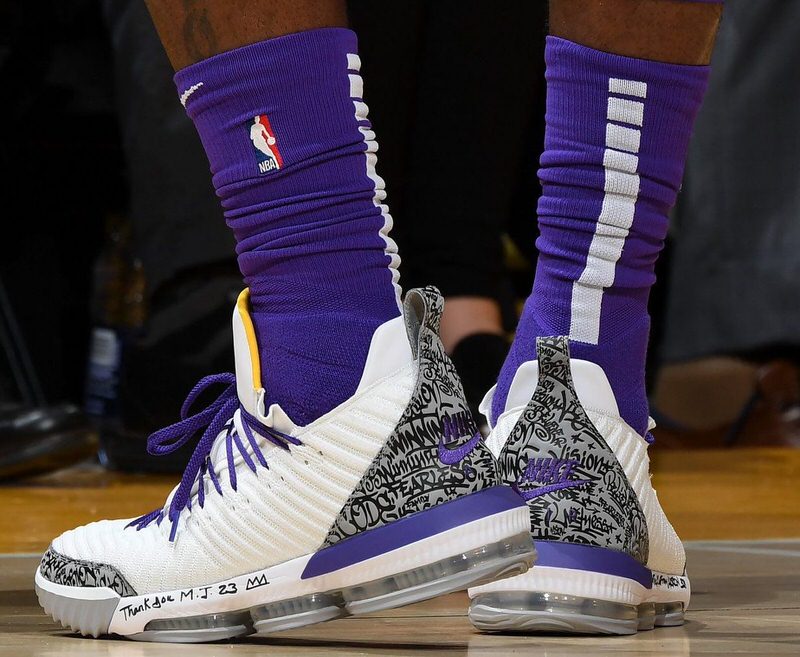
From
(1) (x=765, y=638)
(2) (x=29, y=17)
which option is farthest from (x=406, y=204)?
(1) (x=765, y=638)

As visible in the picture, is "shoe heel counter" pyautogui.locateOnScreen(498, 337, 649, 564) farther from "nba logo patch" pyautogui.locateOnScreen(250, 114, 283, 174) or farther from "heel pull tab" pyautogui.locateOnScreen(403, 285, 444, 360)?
"nba logo patch" pyautogui.locateOnScreen(250, 114, 283, 174)

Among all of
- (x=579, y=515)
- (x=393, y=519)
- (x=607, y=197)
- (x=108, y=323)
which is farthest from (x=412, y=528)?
(x=108, y=323)

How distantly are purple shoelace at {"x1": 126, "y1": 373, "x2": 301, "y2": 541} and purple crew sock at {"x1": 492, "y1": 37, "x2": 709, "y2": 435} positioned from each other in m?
0.16

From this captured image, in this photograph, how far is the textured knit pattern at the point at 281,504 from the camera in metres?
0.60

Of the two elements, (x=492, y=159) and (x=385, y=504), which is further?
(x=492, y=159)

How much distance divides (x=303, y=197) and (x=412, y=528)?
0.18 metres

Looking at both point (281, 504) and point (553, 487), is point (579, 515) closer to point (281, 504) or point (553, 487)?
point (553, 487)

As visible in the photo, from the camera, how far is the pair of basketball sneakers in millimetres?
586

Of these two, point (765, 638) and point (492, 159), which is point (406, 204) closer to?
point (492, 159)

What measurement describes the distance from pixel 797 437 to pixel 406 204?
1016 millimetres

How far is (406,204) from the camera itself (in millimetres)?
1481

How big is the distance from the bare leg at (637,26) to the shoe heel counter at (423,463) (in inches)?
7.4

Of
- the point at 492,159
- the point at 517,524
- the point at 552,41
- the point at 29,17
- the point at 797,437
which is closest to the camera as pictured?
the point at 517,524

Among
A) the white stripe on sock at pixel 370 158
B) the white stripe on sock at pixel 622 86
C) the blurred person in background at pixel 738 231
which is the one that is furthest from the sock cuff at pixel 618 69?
the blurred person in background at pixel 738 231
